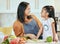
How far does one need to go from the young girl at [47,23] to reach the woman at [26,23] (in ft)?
0.14

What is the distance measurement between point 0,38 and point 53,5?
19.4 inches

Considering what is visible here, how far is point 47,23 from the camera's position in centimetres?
122

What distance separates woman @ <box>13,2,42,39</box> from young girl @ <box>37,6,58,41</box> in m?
0.04

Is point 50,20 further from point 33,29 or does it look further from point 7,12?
point 7,12

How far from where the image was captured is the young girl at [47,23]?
47.9 inches

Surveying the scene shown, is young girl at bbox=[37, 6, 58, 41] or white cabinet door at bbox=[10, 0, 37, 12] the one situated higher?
white cabinet door at bbox=[10, 0, 37, 12]

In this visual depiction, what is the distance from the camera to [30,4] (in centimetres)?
123

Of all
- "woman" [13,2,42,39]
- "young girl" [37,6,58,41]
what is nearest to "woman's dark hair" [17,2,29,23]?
"woman" [13,2,42,39]

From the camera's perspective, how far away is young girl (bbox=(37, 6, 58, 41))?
1217 millimetres

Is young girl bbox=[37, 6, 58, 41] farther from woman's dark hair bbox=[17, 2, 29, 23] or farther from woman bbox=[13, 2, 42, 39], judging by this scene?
woman's dark hair bbox=[17, 2, 29, 23]

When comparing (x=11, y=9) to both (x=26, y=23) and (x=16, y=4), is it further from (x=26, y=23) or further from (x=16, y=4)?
(x=26, y=23)

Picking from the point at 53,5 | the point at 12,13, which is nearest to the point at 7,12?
the point at 12,13

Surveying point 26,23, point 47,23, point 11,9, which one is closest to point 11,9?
point 11,9

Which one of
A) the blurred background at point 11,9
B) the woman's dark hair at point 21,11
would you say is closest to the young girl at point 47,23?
the blurred background at point 11,9
